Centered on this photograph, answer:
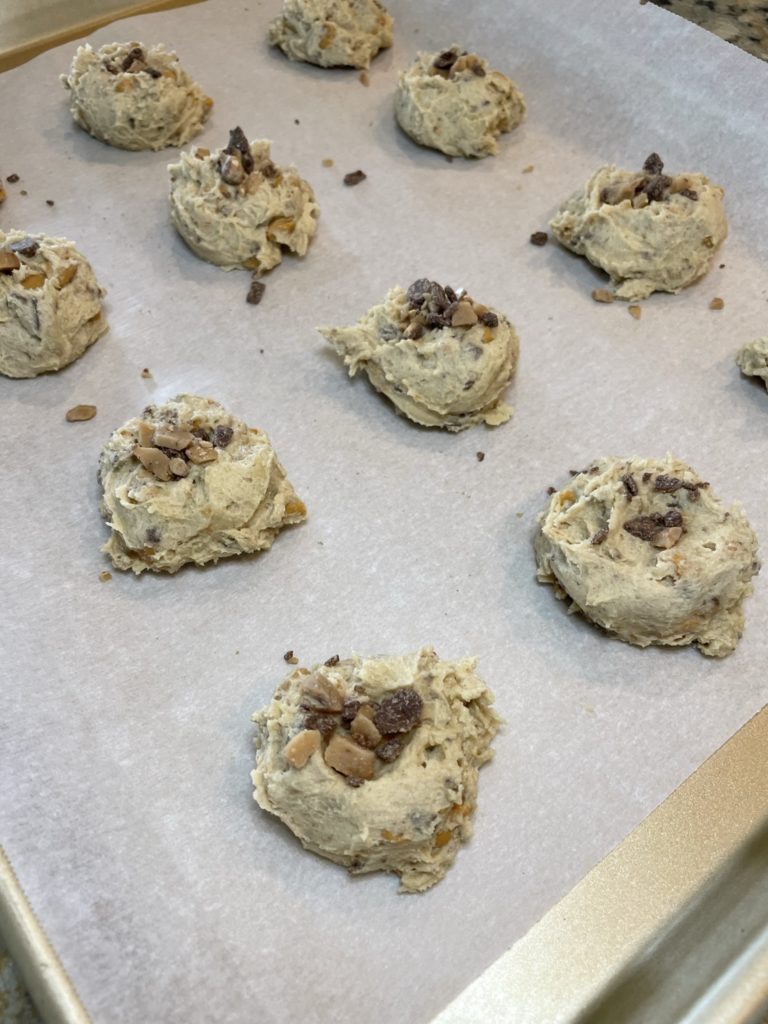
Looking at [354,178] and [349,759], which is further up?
[354,178]

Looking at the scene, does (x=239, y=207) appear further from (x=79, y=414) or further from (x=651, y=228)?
(x=651, y=228)

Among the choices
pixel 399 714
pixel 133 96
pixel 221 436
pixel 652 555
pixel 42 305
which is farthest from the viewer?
pixel 133 96

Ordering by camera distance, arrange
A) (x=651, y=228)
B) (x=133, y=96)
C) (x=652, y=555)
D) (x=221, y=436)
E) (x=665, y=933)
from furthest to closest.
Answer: (x=133, y=96) → (x=651, y=228) → (x=221, y=436) → (x=652, y=555) → (x=665, y=933)

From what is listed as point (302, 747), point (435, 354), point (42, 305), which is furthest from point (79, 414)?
point (302, 747)

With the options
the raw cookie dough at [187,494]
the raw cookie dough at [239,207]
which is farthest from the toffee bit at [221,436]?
the raw cookie dough at [239,207]

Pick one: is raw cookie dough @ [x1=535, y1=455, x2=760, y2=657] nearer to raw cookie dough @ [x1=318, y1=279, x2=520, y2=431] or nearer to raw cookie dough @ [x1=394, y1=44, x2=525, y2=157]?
raw cookie dough @ [x1=318, y1=279, x2=520, y2=431]

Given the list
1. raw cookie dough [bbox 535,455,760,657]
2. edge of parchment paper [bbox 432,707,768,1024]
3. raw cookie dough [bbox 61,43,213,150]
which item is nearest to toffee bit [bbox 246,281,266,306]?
raw cookie dough [bbox 61,43,213,150]

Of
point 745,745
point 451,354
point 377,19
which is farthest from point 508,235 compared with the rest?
point 745,745
